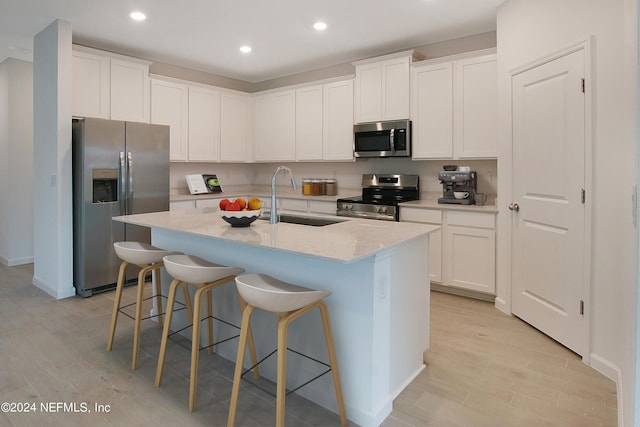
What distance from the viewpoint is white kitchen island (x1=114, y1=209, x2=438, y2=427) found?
1.95m

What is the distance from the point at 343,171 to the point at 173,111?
2318 mm

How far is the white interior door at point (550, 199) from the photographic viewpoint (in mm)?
2717

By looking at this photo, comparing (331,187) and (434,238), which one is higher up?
(331,187)

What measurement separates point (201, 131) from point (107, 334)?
10.3 feet

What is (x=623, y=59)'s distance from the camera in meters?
2.33

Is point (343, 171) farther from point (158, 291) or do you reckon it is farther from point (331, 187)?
point (158, 291)

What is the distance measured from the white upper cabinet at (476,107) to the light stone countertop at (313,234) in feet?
6.19

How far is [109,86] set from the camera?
4.38m

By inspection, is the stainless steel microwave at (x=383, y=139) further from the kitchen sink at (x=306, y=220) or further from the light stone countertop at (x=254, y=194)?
the kitchen sink at (x=306, y=220)

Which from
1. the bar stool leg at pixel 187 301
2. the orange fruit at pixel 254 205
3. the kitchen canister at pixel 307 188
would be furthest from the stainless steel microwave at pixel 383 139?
the bar stool leg at pixel 187 301

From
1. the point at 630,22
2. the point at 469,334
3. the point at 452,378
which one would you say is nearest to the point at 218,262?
the point at 452,378

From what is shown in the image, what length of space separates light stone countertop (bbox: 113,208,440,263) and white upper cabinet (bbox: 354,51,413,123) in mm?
2227

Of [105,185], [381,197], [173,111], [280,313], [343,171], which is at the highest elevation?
[173,111]

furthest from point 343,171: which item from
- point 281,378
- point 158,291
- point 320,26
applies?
point 281,378
